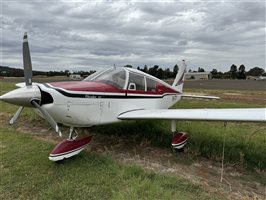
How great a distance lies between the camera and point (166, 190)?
3.62m

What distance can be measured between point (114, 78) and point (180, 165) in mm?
2437

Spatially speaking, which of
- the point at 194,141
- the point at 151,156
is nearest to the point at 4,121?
the point at 151,156

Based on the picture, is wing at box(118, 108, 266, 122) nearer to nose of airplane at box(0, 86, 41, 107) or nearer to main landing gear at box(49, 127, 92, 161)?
main landing gear at box(49, 127, 92, 161)

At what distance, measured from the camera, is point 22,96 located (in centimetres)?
407

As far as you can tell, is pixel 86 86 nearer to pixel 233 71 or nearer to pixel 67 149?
pixel 67 149

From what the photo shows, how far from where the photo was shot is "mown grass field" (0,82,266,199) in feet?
11.7

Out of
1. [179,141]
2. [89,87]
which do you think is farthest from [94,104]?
[179,141]

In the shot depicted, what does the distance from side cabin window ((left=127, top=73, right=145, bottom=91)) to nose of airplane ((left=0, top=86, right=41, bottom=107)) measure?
233 cm

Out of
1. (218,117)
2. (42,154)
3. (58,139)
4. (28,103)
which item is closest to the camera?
(28,103)

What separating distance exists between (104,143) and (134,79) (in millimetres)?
1779

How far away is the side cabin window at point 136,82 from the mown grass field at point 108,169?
139cm

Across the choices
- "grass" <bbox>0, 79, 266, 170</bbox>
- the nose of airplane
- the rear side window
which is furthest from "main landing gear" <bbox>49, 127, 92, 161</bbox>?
the rear side window

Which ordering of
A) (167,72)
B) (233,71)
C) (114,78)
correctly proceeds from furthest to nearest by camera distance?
(233,71)
(167,72)
(114,78)

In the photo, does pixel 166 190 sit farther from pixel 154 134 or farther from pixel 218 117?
pixel 154 134
